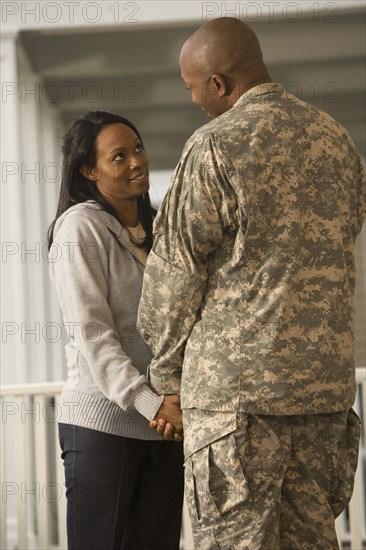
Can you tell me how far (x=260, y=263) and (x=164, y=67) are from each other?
268 centimetres

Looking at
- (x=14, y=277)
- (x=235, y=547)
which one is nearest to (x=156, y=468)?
(x=235, y=547)

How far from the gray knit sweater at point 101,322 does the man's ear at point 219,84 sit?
0.47 metres

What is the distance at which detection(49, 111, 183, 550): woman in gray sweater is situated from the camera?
6.74 feet

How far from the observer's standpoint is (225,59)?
184cm

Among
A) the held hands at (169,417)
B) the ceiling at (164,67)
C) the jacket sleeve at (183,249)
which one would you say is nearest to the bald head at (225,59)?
the jacket sleeve at (183,249)

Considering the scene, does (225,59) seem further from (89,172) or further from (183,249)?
(89,172)

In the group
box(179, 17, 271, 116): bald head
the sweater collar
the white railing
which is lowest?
the white railing

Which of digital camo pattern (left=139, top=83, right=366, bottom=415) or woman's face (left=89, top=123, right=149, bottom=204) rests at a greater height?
woman's face (left=89, top=123, right=149, bottom=204)

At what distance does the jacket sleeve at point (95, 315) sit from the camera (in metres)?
2.02

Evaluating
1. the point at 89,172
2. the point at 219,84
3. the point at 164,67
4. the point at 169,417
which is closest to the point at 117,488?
the point at 169,417

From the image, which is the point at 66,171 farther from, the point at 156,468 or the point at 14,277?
the point at 14,277

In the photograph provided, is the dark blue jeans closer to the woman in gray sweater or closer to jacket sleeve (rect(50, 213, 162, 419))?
the woman in gray sweater

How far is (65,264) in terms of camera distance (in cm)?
210

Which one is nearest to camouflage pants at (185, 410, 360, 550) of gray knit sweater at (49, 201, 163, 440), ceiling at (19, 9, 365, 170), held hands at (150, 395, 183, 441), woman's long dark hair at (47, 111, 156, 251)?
held hands at (150, 395, 183, 441)
